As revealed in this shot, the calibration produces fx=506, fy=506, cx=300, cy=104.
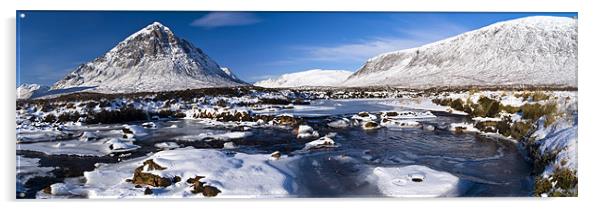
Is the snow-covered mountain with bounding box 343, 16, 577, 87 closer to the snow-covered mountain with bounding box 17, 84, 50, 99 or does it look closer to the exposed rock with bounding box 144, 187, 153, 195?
the exposed rock with bounding box 144, 187, 153, 195

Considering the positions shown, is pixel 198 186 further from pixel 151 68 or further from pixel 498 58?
pixel 498 58

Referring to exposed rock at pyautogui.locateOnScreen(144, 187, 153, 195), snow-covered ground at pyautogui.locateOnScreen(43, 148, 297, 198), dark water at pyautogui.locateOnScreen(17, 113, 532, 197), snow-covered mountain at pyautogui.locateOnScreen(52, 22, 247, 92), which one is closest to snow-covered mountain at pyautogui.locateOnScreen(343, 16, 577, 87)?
dark water at pyautogui.locateOnScreen(17, 113, 532, 197)

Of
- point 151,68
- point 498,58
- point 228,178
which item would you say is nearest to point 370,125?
point 498,58

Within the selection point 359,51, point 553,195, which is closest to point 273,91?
point 359,51

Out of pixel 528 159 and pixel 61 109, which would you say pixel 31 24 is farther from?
pixel 528 159

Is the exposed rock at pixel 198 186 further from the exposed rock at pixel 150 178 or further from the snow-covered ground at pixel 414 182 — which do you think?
the snow-covered ground at pixel 414 182
